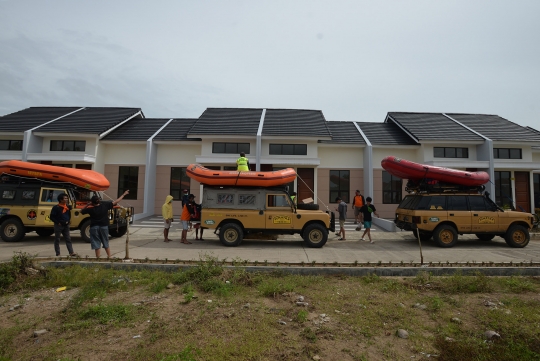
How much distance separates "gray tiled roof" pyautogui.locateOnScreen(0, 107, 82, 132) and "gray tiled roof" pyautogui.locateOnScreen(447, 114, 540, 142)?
89.6 feet

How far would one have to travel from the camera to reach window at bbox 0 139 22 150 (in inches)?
696

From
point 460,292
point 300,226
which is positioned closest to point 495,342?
point 460,292

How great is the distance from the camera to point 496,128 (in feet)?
61.9

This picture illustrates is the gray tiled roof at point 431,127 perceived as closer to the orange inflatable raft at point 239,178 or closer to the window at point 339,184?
the window at point 339,184

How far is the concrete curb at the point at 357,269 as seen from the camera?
21.2 feet

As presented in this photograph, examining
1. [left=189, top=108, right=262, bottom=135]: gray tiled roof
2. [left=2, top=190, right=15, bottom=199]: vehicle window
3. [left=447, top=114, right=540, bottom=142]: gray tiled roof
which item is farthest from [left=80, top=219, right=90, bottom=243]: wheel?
[left=447, top=114, right=540, bottom=142]: gray tiled roof

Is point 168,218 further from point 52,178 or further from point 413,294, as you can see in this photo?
point 413,294

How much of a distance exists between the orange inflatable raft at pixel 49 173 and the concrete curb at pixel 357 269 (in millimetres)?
4610

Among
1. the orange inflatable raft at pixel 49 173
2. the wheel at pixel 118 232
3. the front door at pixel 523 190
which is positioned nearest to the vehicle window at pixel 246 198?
the wheel at pixel 118 232

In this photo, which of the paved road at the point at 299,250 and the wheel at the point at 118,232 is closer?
the paved road at the point at 299,250

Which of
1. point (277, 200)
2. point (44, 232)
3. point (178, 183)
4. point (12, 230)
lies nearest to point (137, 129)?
point (178, 183)

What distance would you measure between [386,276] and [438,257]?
2.88 m

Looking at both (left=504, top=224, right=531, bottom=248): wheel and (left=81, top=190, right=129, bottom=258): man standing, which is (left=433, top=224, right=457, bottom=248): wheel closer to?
(left=504, top=224, right=531, bottom=248): wheel

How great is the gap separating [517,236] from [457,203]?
7.39 ft
